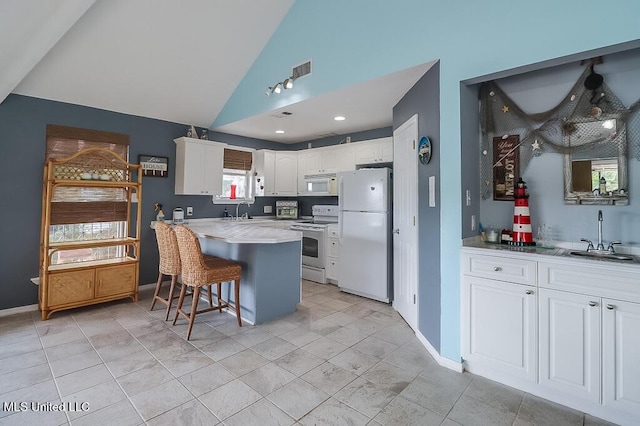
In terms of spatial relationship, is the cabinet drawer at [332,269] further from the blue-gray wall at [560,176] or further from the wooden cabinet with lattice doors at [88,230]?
the wooden cabinet with lattice doors at [88,230]

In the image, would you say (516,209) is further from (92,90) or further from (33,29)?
(92,90)

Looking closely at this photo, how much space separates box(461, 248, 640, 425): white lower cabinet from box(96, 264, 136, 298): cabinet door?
12.3 feet

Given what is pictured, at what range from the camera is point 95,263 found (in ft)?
12.3

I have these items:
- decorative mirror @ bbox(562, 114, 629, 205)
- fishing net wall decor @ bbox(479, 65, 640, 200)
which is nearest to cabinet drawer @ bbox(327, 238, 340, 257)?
fishing net wall decor @ bbox(479, 65, 640, 200)

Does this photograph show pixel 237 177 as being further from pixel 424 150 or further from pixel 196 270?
pixel 424 150

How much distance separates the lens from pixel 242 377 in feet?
7.47

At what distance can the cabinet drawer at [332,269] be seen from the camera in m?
4.73

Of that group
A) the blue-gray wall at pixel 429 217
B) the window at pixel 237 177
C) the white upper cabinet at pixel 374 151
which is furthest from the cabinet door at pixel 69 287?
the white upper cabinet at pixel 374 151

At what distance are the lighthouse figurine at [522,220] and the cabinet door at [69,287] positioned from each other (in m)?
4.34

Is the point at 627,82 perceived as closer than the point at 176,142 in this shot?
Yes

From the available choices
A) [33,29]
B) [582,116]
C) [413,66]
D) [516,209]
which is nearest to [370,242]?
[516,209]

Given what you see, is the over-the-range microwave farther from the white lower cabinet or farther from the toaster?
the white lower cabinet

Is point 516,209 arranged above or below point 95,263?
above

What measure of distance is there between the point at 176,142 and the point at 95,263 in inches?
80.0
